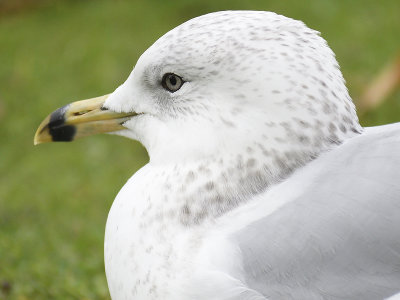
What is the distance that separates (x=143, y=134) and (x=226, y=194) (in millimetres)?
399

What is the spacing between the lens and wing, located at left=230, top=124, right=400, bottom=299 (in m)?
1.99

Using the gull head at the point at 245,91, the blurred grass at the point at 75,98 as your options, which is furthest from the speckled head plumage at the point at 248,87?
the blurred grass at the point at 75,98

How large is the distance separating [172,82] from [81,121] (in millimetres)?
405

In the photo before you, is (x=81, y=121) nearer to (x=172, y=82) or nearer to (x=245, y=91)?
(x=172, y=82)

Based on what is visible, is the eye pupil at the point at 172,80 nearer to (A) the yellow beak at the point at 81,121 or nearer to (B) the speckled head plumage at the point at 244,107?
(B) the speckled head plumage at the point at 244,107

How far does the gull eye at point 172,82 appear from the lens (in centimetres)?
230

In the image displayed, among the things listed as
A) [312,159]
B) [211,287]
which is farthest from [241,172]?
[211,287]

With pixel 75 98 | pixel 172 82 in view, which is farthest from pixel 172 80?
pixel 75 98

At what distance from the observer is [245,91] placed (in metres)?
2.17

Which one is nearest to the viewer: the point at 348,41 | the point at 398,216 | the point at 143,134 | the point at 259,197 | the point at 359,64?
the point at 398,216

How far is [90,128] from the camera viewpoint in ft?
8.38

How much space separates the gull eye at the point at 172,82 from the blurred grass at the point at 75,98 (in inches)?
48.2

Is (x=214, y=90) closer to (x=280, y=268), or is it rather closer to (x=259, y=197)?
(x=259, y=197)

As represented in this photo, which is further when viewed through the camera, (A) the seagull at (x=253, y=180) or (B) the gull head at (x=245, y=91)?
(B) the gull head at (x=245, y=91)
